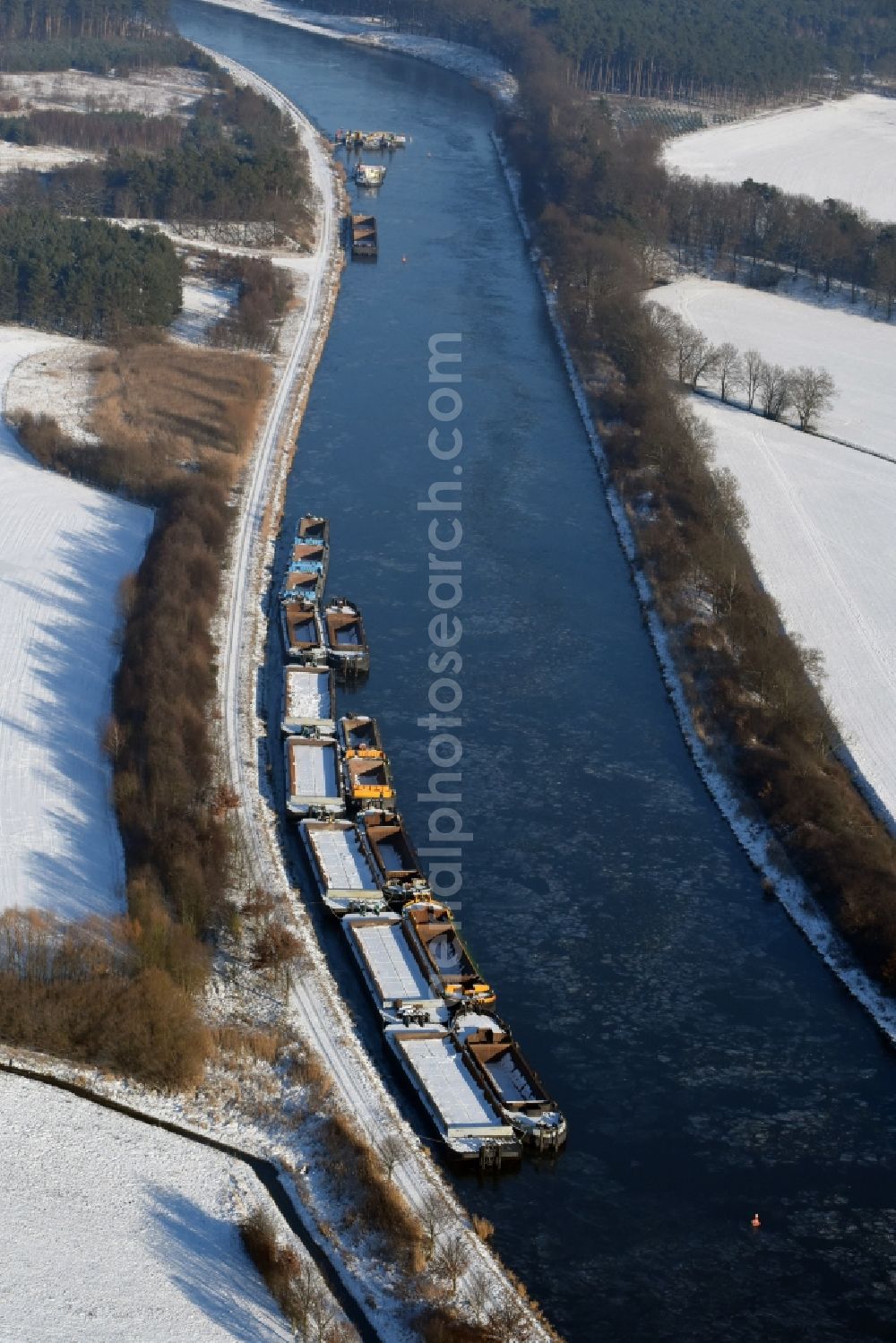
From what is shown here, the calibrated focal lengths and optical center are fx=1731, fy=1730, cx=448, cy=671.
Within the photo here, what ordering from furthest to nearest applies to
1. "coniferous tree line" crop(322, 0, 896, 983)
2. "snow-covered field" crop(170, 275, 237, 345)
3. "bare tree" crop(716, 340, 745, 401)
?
"snow-covered field" crop(170, 275, 237, 345), "bare tree" crop(716, 340, 745, 401), "coniferous tree line" crop(322, 0, 896, 983)

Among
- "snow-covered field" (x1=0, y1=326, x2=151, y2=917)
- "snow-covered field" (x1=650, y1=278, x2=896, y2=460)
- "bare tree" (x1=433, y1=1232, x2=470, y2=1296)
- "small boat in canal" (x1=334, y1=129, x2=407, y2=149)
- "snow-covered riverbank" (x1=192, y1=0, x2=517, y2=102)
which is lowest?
"snow-covered field" (x1=0, y1=326, x2=151, y2=917)

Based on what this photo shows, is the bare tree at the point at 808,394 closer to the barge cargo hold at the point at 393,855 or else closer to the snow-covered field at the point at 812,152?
the barge cargo hold at the point at 393,855

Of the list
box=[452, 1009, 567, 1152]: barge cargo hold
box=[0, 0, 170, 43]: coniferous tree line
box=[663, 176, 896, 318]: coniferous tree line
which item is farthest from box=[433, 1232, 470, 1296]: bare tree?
box=[0, 0, 170, 43]: coniferous tree line

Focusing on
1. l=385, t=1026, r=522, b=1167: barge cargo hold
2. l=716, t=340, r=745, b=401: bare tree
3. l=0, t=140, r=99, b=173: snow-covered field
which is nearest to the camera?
l=385, t=1026, r=522, b=1167: barge cargo hold

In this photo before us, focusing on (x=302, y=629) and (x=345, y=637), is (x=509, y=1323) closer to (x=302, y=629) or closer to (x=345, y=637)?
(x=345, y=637)

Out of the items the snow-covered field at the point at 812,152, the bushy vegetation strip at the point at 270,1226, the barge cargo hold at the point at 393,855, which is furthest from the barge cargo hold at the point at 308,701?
the snow-covered field at the point at 812,152

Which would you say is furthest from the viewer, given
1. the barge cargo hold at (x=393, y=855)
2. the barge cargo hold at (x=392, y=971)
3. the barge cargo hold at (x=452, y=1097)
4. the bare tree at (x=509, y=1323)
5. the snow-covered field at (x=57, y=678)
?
the snow-covered field at (x=57, y=678)

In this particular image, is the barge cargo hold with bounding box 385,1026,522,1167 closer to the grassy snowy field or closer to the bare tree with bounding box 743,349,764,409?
the grassy snowy field
